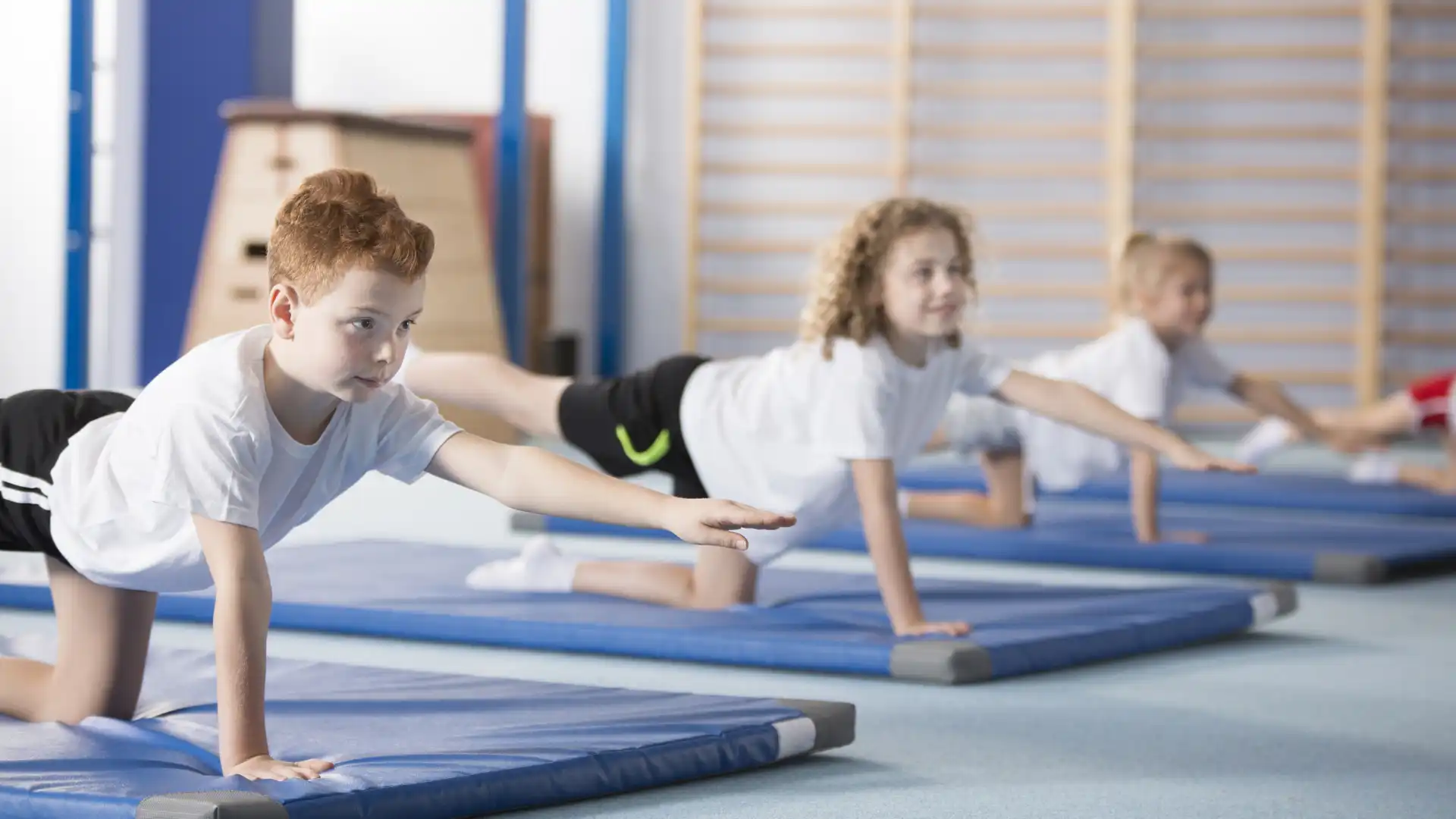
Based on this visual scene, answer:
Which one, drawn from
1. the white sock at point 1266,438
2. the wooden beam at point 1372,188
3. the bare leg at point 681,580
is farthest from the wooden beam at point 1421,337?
the bare leg at point 681,580

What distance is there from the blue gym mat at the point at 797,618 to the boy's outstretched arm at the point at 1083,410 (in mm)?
280

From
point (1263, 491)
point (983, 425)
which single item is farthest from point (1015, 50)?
point (983, 425)

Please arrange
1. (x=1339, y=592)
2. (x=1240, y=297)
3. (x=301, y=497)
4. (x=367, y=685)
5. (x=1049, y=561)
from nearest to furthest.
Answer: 1. (x=301, y=497)
2. (x=367, y=685)
3. (x=1339, y=592)
4. (x=1049, y=561)
5. (x=1240, y=297)

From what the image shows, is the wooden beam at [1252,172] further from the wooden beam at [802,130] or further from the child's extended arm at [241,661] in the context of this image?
the child's extended arm at [241,661]

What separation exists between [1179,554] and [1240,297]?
4087 millimetres

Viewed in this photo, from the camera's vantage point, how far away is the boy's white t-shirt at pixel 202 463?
1.85 meters

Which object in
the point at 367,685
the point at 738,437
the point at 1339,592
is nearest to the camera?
the point at 367,685

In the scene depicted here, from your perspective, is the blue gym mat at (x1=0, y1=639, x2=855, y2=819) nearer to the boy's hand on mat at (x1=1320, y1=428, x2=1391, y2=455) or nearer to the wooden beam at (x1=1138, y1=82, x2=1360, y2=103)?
the boy's hand on mat at (x1=1320, y1=428, x2=1391, y2=455)

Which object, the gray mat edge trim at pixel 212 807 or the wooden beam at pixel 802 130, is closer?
the gray mat edge trim at pixel 212 807

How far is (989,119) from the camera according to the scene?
7871mm

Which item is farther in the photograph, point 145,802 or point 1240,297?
point 1240,297

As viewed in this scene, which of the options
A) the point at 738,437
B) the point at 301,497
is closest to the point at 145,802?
the point at 301,497

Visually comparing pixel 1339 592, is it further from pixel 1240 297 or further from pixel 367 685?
pixel 1240 297

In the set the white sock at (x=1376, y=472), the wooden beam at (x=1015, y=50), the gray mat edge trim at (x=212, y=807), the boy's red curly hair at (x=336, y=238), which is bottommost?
the white sock at (x=1376, y=472)
